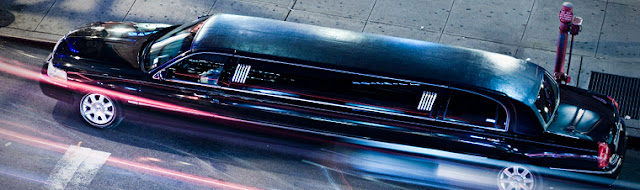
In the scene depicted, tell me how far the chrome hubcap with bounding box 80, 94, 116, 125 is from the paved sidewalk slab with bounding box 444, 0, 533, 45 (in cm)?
508

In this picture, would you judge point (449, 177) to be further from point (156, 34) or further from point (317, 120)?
point (156, 34)

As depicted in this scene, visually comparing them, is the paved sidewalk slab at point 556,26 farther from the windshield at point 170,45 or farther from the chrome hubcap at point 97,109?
the chrome hubcap at point 97,109

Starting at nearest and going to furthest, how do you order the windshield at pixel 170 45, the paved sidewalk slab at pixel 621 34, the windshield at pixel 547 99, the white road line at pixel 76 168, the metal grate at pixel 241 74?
the windshield at pixel 547 99 → the metal grate at pixel 241 74 → the white road line at pixel 76 168 → the windshield at pixel 170 45 → the paved sidewalk slab at pixel 621 34

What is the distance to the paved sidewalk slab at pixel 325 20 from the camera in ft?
37.7

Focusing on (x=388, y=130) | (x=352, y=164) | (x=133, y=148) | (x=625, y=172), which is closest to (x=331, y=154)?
(x=352, y=164)

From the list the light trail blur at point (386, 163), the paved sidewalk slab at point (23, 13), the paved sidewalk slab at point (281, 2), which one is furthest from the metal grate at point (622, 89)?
the paved sidewalk slab at point (23, 13)

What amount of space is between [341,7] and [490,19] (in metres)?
2.32

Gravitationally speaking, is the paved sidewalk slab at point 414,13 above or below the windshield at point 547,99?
above

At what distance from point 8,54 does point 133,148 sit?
3.14 meters

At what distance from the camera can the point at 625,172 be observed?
911 cm

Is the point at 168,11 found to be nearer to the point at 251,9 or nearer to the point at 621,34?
the point at 251,9

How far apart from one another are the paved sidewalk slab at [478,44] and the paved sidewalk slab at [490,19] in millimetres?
101

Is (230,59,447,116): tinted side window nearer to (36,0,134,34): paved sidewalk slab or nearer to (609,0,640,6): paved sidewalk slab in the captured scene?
(36,0,134,34): paved sidewalk slab

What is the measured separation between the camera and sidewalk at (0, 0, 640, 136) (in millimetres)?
10953
